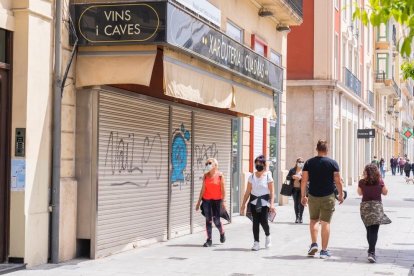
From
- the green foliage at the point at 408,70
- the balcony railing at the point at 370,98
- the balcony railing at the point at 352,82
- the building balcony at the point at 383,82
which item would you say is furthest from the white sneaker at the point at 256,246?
the building balcony at the point at 383,82

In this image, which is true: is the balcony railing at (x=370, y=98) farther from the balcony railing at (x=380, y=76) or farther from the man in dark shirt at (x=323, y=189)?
the man in dark shirt at (x=323, y=189)

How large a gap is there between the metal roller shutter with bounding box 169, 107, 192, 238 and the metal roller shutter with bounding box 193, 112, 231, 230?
40 cm

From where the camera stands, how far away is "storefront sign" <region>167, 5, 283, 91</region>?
10867 mm

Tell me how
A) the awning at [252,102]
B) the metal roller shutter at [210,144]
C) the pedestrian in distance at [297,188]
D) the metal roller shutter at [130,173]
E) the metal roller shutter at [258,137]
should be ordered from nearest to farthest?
the metal roller shutter at [130,173] < the awning at [252,102] < the metal roller shutter at [210,144] < the pedestrian in distance at [297,188] < the metal roller shutter at [258,137]

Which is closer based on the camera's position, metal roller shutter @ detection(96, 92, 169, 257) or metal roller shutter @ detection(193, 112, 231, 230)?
metal roller shutter @ detection(96, 92, 169, 257)

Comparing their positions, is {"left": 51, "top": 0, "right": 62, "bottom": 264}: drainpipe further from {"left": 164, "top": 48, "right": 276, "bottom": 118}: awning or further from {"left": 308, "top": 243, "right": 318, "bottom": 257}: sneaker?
{"left": 308, "top": 243, "right": 318, "bottom": 257}: sneaker

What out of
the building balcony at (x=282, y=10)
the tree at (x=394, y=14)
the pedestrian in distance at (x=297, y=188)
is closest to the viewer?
the tree at (x=394, y=14)

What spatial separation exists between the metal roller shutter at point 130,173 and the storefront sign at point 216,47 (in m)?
1.38

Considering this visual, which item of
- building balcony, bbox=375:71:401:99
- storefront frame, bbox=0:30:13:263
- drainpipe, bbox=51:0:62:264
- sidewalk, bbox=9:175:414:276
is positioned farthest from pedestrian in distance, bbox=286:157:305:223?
building balcony, bbox=375:71:401:99

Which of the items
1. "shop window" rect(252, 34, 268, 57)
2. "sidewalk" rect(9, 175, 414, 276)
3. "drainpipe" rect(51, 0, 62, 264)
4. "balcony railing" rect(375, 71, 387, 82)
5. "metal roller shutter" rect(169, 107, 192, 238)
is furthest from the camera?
"balcony railing" rect(375, 71, 387, 82)

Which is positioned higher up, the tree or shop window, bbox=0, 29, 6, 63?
shop window, bbox=0, 29, 6, 63

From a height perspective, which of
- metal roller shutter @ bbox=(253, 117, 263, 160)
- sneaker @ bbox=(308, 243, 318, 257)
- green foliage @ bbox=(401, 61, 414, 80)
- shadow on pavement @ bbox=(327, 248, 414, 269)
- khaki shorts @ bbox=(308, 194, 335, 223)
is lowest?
shadow on pavement @ bbox=(327, 248, 414, 269)

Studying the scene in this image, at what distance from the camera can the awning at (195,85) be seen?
1097cm

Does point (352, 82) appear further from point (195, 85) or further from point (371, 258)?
point (371, 258)
